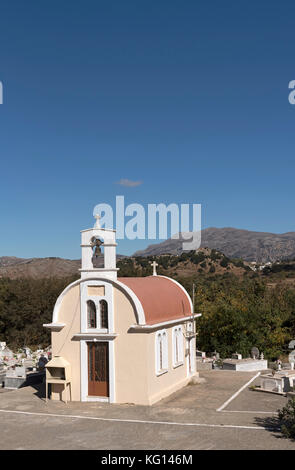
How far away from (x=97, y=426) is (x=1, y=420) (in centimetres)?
311

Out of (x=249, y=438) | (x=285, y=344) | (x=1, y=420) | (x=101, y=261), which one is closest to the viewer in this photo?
(x=249, y=438)

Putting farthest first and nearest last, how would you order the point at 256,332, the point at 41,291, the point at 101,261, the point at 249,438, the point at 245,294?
the point at 41,291, the point at 245,294, the point at 256,332, the point at 101,261, the point at 249,438

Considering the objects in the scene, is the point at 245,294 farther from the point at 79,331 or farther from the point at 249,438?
the point at 249,438

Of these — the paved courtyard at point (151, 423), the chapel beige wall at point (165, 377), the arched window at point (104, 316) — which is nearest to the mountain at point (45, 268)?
the chapel beige wall at point (165, 377)

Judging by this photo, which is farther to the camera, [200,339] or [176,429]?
[200,339]

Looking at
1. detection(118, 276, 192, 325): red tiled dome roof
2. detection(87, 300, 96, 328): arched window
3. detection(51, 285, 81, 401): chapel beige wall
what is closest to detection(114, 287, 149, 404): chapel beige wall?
detection(118, 276, 192, 325): red tiled dome roof

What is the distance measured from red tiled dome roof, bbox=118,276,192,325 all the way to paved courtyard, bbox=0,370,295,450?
2924mm

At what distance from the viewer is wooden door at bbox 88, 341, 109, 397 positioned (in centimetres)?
1703

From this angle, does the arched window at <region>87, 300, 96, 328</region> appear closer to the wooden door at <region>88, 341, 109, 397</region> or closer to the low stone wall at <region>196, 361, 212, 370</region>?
the wooden door at <region>88, 341, 109, 397</region>

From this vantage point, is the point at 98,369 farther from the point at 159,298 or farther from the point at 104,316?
the point at 159,298

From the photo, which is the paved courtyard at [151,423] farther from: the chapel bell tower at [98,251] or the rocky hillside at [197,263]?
the rocky hillside at [197,263]

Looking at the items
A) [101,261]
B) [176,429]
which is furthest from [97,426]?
[101,261]

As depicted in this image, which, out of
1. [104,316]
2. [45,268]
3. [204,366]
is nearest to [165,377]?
[104,316]

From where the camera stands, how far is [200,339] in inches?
1230
